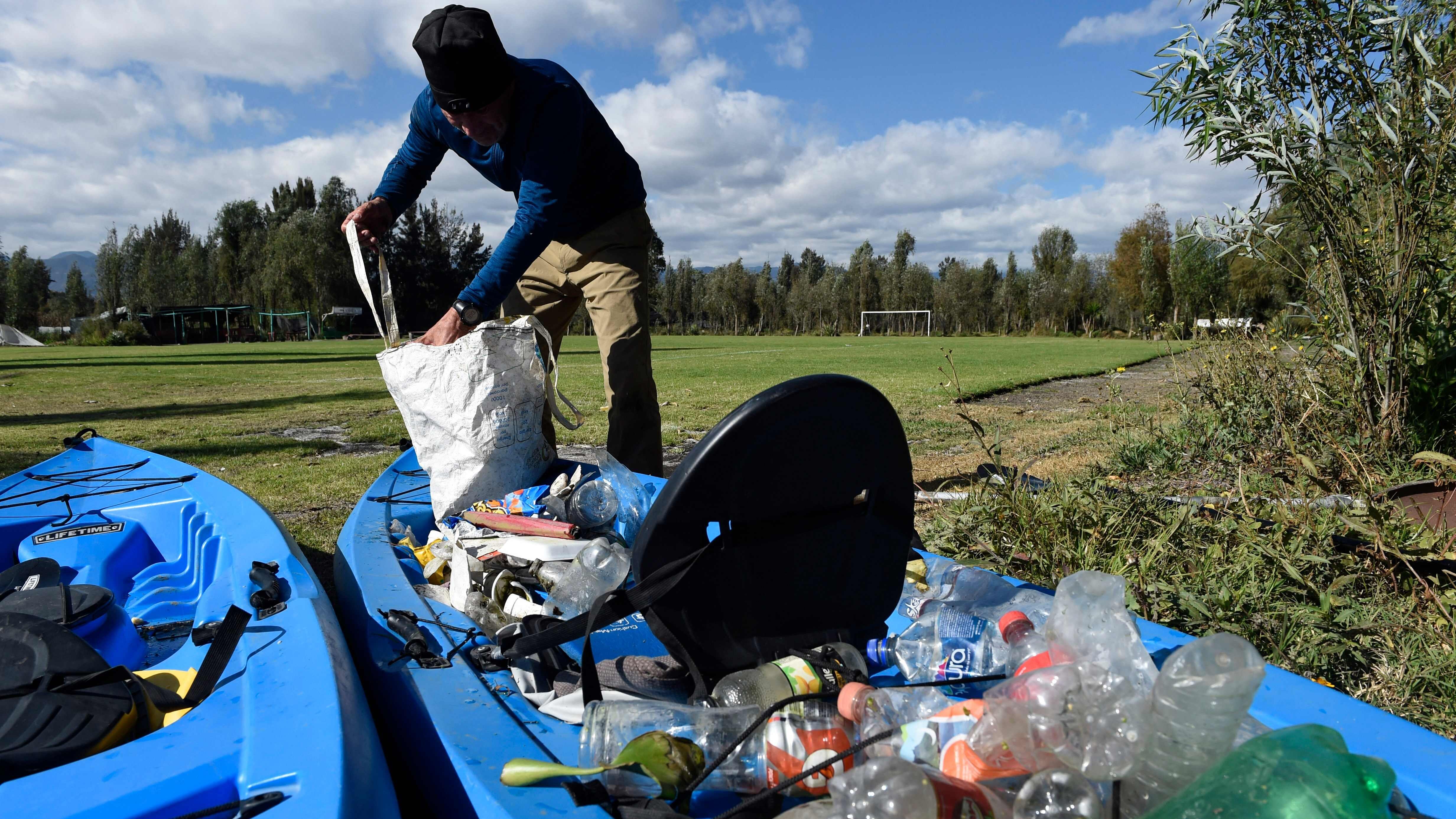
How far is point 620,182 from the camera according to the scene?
380 centimetres

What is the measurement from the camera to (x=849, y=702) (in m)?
1.50

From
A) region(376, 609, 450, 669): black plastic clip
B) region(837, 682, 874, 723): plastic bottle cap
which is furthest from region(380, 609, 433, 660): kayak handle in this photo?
region(837, 682, 874, 723): plastic bottle cap

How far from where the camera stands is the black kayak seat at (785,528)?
57.7 inches

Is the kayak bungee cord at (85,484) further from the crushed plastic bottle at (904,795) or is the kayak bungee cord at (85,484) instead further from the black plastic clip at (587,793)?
the crushed plastic bottle at (904,795)

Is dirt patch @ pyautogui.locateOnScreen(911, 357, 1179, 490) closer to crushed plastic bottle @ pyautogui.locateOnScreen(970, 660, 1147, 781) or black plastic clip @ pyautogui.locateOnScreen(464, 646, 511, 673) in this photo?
crushed plastic bottle @ pyautogui.locateOnScreen(970, 660, 1147, 781)

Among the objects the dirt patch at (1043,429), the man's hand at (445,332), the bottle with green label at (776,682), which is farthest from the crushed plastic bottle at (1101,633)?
the man's hand at (445,332)

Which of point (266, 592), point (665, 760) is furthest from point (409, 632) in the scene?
point (665, 760)

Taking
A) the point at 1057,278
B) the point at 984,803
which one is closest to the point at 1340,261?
the point at 984,803

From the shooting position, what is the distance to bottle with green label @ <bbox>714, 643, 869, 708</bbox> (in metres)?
1.55

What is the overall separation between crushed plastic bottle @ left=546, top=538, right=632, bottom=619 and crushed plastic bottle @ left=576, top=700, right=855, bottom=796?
0.78m

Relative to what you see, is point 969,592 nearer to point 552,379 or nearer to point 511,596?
point 511,596

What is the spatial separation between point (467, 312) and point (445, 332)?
0.53ft

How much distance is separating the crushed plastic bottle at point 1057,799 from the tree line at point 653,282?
162 ft

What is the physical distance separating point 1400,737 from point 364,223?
3.90m
